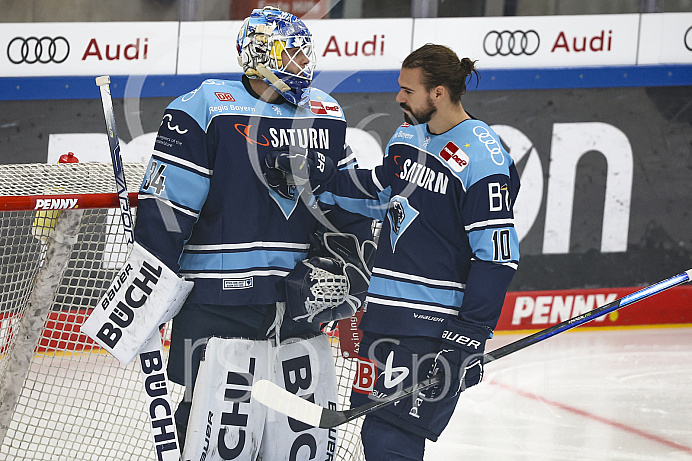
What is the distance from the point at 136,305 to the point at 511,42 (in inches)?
136

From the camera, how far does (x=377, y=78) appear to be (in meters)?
5.15

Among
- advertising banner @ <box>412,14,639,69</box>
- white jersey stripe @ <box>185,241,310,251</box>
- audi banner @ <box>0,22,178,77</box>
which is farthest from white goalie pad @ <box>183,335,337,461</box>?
advertising banner @ <box>412,14,639,69</box>

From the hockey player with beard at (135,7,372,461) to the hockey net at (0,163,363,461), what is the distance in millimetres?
250

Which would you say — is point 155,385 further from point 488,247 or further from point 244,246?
point 488,247

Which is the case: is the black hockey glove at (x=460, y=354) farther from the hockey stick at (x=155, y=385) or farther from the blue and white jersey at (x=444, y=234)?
the hockey stick at (x=155, y=385)

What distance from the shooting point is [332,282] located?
252 cm

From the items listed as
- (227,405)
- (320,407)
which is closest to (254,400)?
(227,405)

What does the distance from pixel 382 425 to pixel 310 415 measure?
19cm

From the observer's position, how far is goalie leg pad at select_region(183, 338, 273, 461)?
242 cm

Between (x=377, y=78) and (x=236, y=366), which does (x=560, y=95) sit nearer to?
(x=377, y=78)

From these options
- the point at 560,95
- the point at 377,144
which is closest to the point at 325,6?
the point at 377,144

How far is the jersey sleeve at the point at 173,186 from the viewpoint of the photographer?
236cm

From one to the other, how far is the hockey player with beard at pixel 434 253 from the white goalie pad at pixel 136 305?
1.35ft

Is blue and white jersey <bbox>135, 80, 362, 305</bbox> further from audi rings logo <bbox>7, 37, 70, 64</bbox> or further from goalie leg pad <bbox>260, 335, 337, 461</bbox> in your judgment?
audi rings logo <bbox>7, 37, 70, 64</bbox>
